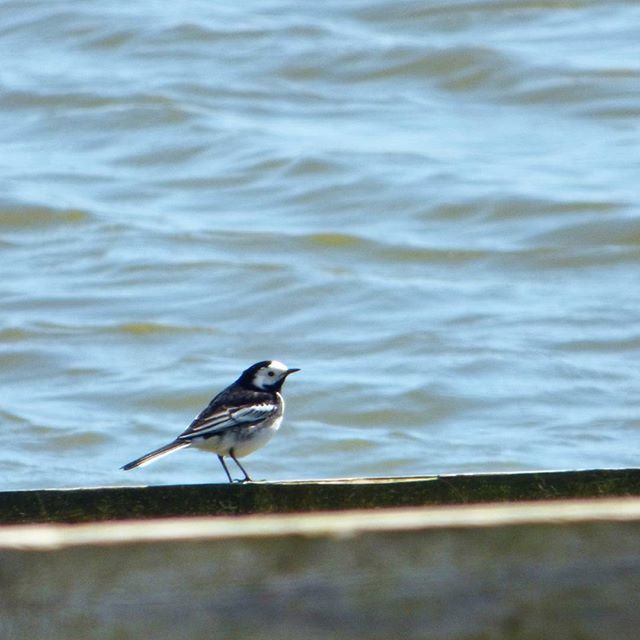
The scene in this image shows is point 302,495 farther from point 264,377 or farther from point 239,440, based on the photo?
point 264,377

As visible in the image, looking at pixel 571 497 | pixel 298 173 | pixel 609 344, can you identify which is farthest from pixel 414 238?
pixel 571 497

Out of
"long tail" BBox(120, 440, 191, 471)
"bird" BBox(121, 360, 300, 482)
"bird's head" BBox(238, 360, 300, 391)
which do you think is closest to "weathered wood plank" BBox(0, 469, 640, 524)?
"long tail" BBox(120, 440, 191, 471)

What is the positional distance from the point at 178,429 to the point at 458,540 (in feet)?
27.7

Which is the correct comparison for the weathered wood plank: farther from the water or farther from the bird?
the water

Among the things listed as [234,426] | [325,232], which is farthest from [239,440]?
[325,232]

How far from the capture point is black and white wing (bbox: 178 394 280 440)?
6.91 meters

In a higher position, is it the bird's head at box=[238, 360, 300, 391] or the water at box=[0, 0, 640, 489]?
the bird's head at box=[238, 360, 300, 391]

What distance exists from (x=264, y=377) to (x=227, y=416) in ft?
1.78

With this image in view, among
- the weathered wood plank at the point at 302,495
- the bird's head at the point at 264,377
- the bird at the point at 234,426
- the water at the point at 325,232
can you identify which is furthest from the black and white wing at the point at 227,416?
the weathered wood plank at the point at 302,495

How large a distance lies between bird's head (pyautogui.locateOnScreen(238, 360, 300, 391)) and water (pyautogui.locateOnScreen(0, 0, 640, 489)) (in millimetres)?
2386

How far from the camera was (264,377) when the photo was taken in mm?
7422

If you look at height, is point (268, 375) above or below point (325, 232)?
above

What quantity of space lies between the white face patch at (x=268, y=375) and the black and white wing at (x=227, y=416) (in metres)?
0.25

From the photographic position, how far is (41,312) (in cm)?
1364
